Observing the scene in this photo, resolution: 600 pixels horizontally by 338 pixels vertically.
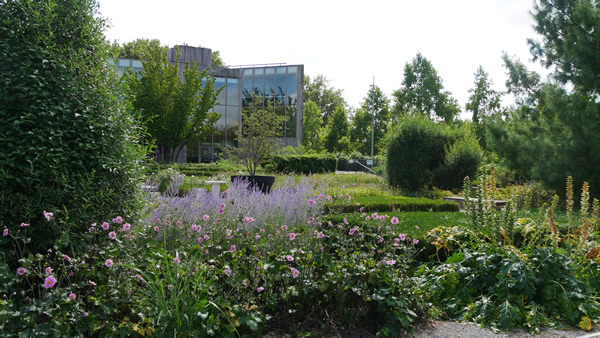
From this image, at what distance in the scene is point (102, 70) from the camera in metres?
3.57

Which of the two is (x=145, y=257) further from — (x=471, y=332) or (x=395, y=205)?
(x=395, y=205)

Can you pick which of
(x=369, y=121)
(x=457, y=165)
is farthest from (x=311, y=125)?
(x=457, y=165)

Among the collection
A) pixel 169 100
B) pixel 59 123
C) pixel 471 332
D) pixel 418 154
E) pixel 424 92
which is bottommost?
pixel 471 332

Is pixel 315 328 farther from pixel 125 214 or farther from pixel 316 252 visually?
pixel 125 214

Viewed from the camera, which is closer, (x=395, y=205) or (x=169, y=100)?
(x=395, y=205)

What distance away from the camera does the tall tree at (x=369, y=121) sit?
136 feet

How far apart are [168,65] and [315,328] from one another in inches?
871

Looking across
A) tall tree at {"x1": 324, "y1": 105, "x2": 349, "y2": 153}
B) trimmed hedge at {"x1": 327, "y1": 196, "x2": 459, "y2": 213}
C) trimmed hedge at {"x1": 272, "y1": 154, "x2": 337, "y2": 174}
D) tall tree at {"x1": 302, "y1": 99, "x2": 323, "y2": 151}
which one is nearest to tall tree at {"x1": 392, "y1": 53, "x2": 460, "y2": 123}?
tall tree at {"x1": 324, "y1": 105, "x2": 349, "y2": 153}

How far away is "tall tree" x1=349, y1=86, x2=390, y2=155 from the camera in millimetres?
41438

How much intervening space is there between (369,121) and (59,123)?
39565 mm

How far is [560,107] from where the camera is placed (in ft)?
31.9

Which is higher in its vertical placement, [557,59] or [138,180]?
[557,59]

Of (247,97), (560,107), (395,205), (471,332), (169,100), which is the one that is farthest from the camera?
(247,97)

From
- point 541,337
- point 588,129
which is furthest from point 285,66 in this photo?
point 541,337
